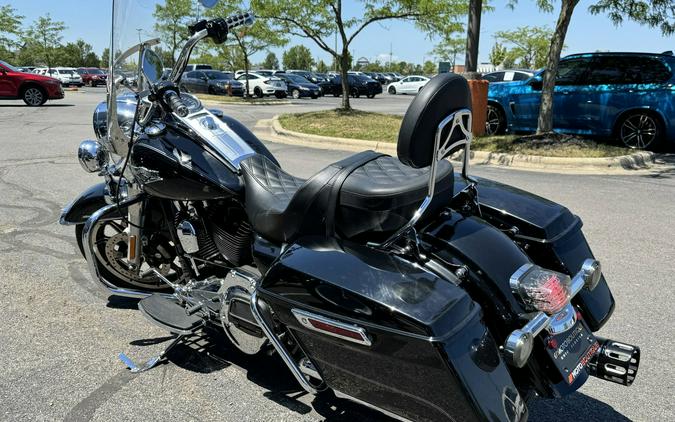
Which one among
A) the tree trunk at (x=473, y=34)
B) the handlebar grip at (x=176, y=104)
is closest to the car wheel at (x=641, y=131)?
the tree trunk at (x=473, y=34)

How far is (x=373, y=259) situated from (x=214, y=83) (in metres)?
30.4

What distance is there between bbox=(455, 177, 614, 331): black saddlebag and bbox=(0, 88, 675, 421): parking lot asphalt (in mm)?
567

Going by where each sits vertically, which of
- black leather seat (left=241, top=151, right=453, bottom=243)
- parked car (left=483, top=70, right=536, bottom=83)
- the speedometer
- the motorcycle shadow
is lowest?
the motorcycle shadow

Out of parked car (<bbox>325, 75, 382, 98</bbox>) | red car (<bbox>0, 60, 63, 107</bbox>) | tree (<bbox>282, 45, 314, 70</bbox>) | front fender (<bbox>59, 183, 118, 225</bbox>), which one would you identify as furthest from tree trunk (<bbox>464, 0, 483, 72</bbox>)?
tree (<bbox>282, 45, 314, 70</bbox>)

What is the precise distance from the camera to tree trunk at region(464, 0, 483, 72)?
35.1 feet

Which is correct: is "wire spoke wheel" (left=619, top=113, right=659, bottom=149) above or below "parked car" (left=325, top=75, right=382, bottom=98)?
below

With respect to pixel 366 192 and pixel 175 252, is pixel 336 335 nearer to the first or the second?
pixel 366 192

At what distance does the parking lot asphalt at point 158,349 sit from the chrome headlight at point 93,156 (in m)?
0.98

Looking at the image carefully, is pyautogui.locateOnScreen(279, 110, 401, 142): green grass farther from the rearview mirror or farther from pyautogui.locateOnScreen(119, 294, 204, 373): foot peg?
pyautogui.locateOnScreen(119, 294, 204, 373): foot peg

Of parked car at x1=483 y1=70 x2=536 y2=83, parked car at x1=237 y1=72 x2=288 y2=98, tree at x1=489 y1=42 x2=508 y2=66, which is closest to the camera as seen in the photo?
parked car at x1=483 y1=70 x2=536 y2=83

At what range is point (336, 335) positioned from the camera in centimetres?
200

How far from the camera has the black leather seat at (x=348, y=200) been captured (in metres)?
2.20

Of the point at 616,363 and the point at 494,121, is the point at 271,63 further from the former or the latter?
Answer: the point at 616,363

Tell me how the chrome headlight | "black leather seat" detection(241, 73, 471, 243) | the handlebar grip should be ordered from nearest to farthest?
"black leather seat" detection(241, 73, 471, 243) → the handlebar grip → the chrome headlight
